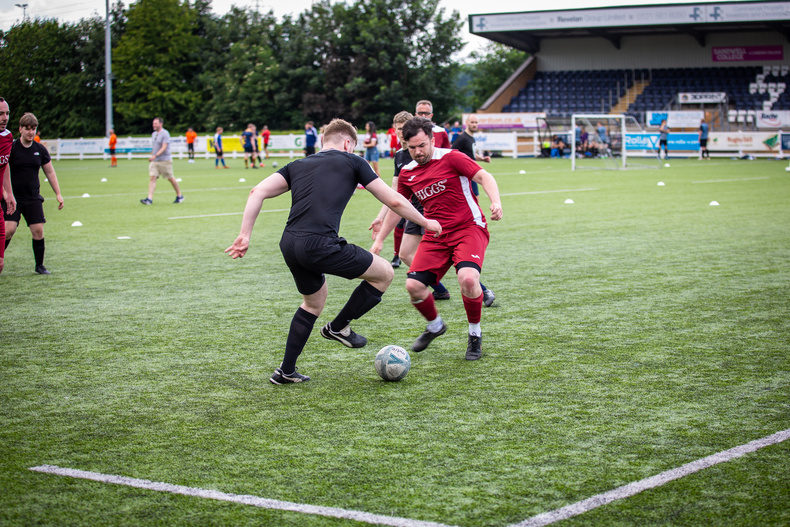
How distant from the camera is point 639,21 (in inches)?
1654

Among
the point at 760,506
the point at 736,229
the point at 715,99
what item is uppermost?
the point at 715,99

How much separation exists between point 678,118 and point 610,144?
26.8 feet

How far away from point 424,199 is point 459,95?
5697 cm

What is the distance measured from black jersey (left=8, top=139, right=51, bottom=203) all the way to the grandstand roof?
3782 centimetres

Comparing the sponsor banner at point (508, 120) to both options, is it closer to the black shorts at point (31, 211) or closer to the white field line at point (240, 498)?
the black shorts at point (31, 211)

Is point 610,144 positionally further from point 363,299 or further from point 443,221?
point 363,299

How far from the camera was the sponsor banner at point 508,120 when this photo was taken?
136 ft

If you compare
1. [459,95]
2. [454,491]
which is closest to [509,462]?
[454,491]

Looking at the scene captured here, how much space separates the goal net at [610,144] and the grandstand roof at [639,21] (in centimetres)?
716

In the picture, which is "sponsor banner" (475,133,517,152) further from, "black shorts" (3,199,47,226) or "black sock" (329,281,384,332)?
"black sock" (329,281,384,332)

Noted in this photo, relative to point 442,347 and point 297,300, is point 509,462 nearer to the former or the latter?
point 442,347

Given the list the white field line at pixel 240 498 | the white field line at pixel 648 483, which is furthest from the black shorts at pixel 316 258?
the white field line at pixel 648 483

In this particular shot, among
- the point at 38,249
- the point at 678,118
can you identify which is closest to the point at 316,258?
the point at 38,249

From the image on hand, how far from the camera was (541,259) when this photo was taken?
10.1 meters
